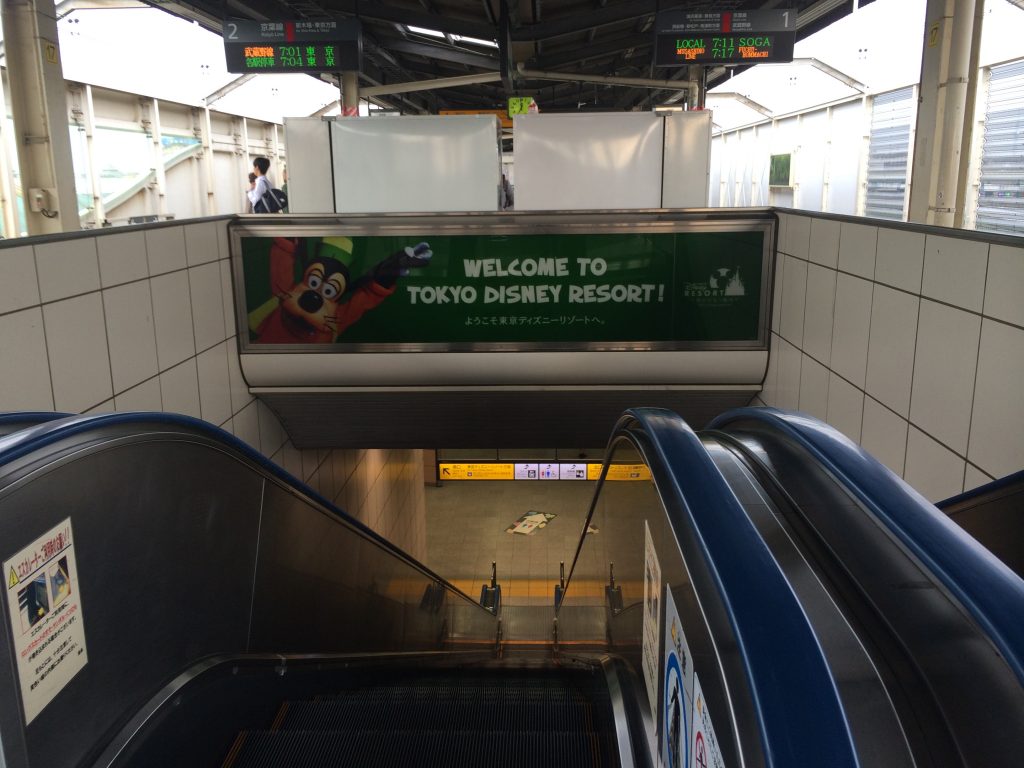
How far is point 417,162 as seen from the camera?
245 inches

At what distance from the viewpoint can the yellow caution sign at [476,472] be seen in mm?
8328

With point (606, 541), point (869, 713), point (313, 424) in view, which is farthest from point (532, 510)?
point (869, 713)

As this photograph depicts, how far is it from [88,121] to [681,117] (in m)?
7.89

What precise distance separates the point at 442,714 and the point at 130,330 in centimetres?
226

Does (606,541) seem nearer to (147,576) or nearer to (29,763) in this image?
(147,576)

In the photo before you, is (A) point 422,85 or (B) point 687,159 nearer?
(B) point 687,159

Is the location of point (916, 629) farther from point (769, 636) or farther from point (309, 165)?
point (309, 165)

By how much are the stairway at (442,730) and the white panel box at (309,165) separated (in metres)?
4.21

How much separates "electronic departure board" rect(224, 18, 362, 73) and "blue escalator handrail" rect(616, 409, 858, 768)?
737cm

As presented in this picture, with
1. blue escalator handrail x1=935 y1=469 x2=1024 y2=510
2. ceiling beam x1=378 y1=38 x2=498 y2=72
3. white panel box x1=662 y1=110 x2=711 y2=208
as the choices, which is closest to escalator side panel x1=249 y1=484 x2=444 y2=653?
blue escalator handrail x1=935 y1=469 x2=1024 y2=510

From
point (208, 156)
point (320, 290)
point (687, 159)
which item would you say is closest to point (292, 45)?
point (320, 290)

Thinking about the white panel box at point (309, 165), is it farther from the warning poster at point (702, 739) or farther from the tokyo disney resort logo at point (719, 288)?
the warning poster at point (702, 739)

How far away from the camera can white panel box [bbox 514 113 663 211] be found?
20.5ft

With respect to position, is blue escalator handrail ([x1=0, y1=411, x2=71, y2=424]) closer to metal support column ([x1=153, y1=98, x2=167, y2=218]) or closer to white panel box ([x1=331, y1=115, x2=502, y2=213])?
white panel box ([x1=331, y1=115, x2=502, y2=213])
